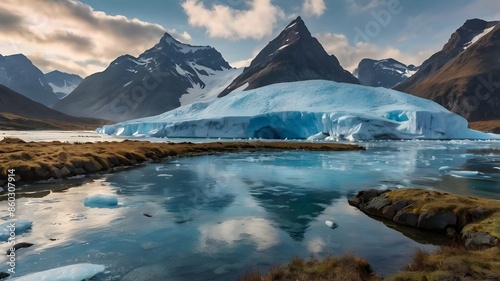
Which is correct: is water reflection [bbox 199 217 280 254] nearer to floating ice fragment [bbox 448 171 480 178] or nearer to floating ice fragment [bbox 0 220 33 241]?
floating ice fragment [bbox 0 220 33 241]

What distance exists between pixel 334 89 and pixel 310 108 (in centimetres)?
1419

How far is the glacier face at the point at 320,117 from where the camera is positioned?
7500 cm

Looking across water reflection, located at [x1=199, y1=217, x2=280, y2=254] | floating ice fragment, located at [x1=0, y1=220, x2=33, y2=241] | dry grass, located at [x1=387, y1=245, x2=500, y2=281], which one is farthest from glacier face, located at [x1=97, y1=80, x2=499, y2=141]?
floating ice fragment, located at [x1=0, y1=220, x2=33, y2=241]

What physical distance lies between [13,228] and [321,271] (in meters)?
10.2

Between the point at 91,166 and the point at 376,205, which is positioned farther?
A: the point at 91,166

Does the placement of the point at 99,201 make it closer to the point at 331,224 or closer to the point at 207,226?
the point at 207,226

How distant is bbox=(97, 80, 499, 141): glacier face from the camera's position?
75000mm

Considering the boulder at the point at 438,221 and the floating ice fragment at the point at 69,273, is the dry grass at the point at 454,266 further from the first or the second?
Result: the floating ice fragment at the point at 69,273

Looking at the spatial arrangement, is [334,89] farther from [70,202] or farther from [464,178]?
[70,202]

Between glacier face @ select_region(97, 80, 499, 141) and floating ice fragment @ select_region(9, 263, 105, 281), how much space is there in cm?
6855

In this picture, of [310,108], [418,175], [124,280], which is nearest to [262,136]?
[310,108]

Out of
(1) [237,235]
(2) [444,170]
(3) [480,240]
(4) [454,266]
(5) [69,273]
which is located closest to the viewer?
(4) [454,266]

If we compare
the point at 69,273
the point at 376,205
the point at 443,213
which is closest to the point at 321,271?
the point at 69,273

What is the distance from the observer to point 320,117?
3009 inches
